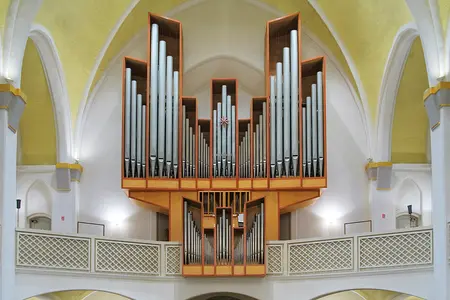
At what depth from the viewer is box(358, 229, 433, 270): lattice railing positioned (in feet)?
49.6

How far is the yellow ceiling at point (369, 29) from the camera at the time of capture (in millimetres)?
17266

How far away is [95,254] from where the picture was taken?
1656 centimetres

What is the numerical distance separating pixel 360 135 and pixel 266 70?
313cm

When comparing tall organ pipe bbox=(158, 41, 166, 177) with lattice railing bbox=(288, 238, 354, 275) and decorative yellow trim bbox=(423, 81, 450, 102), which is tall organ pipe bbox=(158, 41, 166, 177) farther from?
decorative yellow trim bbox=(423, 81, 450, 102)

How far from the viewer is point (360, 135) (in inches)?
798

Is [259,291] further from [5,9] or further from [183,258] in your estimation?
[5,9]

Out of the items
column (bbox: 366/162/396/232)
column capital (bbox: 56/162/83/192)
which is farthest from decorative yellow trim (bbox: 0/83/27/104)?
column (bbox: 366/162/396/232)

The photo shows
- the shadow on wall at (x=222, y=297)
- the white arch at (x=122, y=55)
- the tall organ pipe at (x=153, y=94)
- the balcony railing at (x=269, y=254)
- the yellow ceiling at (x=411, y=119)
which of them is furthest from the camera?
the shadow on wall at (x=222, y=297)

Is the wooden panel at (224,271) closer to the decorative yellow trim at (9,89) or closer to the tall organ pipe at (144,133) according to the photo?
the tall organ pipe at (144,133)

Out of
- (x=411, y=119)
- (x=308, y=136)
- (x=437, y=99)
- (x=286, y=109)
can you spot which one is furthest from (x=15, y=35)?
(x=411, y=119)

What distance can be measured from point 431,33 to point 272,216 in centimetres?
580

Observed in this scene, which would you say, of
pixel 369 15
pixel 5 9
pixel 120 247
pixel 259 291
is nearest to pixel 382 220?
pixel 259 291

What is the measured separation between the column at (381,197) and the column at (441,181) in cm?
438

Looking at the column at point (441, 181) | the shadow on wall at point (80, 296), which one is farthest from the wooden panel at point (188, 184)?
the column at point (441, 181)
